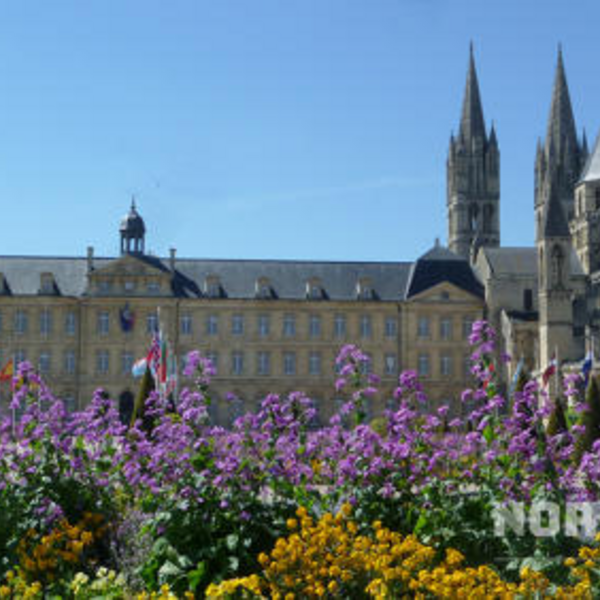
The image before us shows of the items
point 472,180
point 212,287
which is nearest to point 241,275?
point 212,287

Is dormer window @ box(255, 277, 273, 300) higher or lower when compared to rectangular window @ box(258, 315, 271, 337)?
higher

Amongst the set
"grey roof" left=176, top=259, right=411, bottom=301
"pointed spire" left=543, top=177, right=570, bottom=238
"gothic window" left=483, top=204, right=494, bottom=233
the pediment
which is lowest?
the pediment

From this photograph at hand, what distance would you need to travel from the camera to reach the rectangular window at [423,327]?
5347cm

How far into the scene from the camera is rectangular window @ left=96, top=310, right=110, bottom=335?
5200cm

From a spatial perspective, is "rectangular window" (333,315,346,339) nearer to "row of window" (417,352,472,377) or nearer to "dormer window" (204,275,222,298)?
"row of window" (417,352,472,377)

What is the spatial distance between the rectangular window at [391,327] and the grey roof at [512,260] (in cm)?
607

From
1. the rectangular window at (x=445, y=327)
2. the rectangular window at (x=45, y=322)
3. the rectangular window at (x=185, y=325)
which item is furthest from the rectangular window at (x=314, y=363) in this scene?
the rectangular window at (x=45, y=322)

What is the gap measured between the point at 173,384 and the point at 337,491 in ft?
69.6

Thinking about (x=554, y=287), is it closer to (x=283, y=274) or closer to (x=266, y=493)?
(x=283, y=274)

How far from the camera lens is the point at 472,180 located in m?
83.2

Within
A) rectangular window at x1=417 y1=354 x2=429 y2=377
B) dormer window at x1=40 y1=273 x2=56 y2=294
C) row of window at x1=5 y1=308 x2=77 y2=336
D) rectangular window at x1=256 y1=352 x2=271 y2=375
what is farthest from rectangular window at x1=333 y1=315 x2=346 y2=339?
dormer window at x1=40 y1=273 x2=56 y2=294

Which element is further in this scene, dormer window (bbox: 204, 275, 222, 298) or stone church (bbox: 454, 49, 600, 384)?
dormer window (bbox: 204, 275, 222, 298)

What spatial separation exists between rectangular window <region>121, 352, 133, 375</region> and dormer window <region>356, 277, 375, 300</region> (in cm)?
1245

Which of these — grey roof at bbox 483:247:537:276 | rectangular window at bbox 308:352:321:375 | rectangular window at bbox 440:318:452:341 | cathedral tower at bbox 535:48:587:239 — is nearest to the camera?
rectangular window at bbox 308:352:321:375
